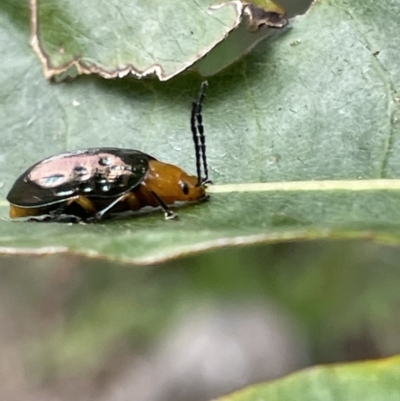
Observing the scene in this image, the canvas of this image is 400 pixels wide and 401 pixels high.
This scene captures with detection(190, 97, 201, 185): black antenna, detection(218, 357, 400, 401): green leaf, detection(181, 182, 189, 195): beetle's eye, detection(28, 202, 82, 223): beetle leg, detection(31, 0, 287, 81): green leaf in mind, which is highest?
detection(31, 0, 287, 81): green leaf

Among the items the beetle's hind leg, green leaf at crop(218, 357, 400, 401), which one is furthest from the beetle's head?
green leaf at crop(218, 357, 400, 401)

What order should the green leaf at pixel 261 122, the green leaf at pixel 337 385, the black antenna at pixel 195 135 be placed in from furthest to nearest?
the black antenna at pixel 195 135
the green leaf at pixel 261 122
the green leaf at pixel 337 385

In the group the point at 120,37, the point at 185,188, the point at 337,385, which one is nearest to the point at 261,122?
the point at 185,188

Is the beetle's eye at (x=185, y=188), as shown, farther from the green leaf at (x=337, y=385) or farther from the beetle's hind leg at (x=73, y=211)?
the green leaf at (x=337, y=385)

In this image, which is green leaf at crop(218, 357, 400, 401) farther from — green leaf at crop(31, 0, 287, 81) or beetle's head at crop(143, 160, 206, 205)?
green leaf at crop(31, 0, 287, 81)

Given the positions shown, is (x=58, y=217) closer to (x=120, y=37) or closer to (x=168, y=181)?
(x=168, y=181)

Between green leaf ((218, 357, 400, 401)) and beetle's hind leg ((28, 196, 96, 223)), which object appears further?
beetle's hind leg ((28, 196, 96, 223))

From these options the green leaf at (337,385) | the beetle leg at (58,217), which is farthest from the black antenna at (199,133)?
the green leaf at (337,385)
